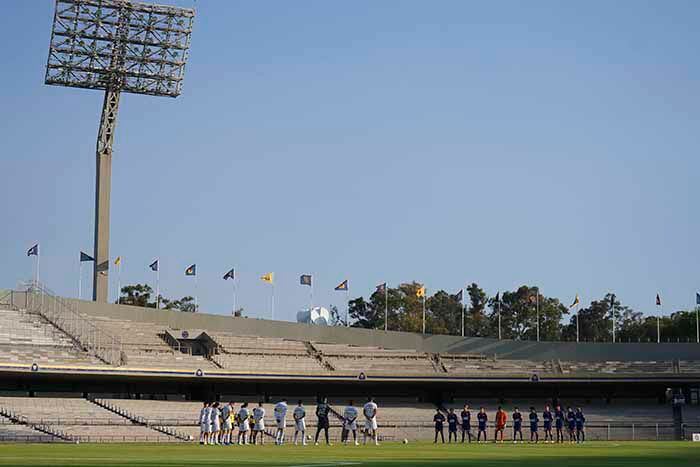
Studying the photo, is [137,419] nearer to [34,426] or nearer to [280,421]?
[34,426]

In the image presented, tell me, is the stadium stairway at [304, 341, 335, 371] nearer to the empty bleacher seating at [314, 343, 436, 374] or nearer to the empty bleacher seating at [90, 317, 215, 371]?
the empty bleacher seating at [314, 343, 436, 374]

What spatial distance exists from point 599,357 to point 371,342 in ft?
59.2

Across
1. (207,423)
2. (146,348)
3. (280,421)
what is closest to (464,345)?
(146,348)

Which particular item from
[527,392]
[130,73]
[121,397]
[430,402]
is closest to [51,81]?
[130,73]

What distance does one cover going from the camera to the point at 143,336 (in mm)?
70500

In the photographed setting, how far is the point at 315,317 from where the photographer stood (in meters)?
86.2

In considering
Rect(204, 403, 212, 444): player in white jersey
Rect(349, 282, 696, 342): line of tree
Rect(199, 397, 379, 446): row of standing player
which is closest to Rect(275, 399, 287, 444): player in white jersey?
Rect(199, 397, 379, 446): row of standing player

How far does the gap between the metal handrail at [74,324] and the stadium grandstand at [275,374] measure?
0.09 meters

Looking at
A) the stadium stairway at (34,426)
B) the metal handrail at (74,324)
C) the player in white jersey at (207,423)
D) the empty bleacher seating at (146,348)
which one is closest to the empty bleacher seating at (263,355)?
the empty bleacher seating at (146,348)

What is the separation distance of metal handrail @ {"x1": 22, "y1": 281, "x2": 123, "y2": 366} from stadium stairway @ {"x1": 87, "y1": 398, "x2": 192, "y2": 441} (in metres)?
2.59

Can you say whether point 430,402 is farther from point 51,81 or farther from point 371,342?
point 51,81

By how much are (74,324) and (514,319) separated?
237 ft

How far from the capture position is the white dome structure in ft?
282

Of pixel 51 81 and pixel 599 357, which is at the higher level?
pixel 51 81
